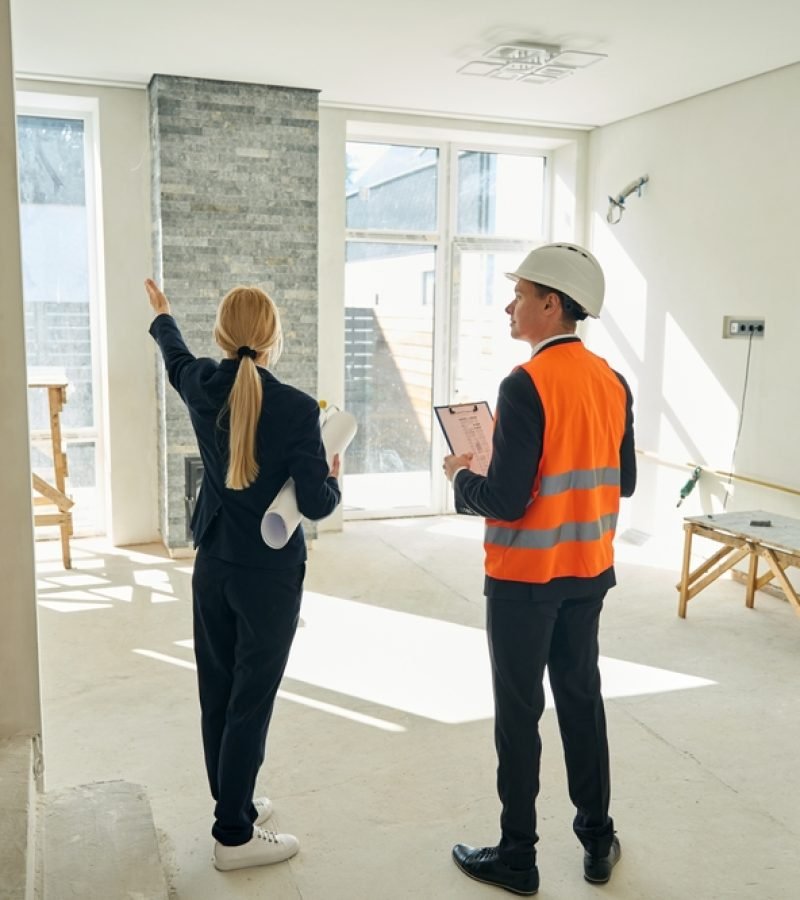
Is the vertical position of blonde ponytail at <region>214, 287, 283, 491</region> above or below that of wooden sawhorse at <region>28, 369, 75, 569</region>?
above

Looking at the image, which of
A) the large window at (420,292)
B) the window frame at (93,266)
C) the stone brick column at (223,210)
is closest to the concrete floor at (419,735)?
the window frame at (93,266)

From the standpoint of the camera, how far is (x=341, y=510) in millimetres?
6555

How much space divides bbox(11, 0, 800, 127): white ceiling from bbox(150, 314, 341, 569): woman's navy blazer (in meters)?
2.50

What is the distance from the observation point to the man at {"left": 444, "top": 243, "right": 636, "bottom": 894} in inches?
86.2

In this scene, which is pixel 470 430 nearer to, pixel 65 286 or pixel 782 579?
pixel 782 579

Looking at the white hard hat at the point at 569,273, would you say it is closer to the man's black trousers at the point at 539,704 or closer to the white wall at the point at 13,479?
the man's black trousers at the point at 539,704

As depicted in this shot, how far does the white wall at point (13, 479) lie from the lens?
2.31 meters

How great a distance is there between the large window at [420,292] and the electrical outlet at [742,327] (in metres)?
1.99

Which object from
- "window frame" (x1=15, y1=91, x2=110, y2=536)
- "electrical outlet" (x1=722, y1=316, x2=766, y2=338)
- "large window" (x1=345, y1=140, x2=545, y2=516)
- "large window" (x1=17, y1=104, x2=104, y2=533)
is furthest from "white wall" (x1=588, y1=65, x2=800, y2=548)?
"large window" (x1=17, y1=104, x2=104, y2=533)

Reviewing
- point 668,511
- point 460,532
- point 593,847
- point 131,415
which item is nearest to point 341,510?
point 460,532

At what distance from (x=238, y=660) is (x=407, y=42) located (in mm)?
3446

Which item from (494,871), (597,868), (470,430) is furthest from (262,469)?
(597,868)

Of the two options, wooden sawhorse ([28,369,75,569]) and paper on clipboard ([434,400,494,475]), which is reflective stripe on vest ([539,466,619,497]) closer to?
paper on clipboard ([434,400,494,475])

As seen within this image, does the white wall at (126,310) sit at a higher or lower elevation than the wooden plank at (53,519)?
higher
